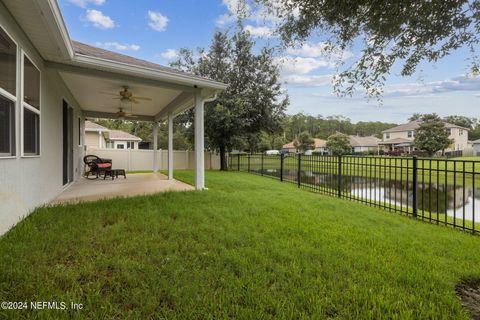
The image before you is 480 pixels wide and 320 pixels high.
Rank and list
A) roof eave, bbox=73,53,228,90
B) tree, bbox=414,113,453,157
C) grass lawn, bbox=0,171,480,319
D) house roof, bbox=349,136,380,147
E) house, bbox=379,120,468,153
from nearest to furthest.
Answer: grass lawn, bbox=0,171,480,319 → roof eave, bbox=73,53,228,90 → tree, bbox=414,113,453,157 → house, bbox=379,120,468,153 → house roof, bbox=349,136,380,147

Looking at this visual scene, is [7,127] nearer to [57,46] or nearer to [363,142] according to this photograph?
[57,46]

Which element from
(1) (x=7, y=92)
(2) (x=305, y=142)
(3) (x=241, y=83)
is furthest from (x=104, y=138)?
(2) (x=305, y=142)

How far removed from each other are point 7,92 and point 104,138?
2321 centimetres

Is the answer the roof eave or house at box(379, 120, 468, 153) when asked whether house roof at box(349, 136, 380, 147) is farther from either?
the roof eave

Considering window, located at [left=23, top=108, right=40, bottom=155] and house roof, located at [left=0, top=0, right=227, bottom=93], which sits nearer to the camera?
house roof, located at [left=0, top=0, right=227, bottom=93]

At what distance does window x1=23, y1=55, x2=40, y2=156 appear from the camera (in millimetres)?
3975

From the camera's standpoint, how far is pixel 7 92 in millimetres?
3289

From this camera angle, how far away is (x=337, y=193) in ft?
26.5

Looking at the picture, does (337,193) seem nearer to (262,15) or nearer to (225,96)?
(262,15)

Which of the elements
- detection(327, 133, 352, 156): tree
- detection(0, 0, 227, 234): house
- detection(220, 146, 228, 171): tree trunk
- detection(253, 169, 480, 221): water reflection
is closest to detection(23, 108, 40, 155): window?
detection(0, 0, 227, 234): house

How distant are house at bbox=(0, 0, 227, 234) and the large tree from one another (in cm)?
787

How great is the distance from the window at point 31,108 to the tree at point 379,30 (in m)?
3.73

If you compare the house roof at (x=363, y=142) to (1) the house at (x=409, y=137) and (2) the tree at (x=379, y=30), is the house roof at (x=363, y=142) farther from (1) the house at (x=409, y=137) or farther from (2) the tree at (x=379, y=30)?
(2) the tree at (x=379, y=30)

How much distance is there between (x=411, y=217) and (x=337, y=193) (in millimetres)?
2594
